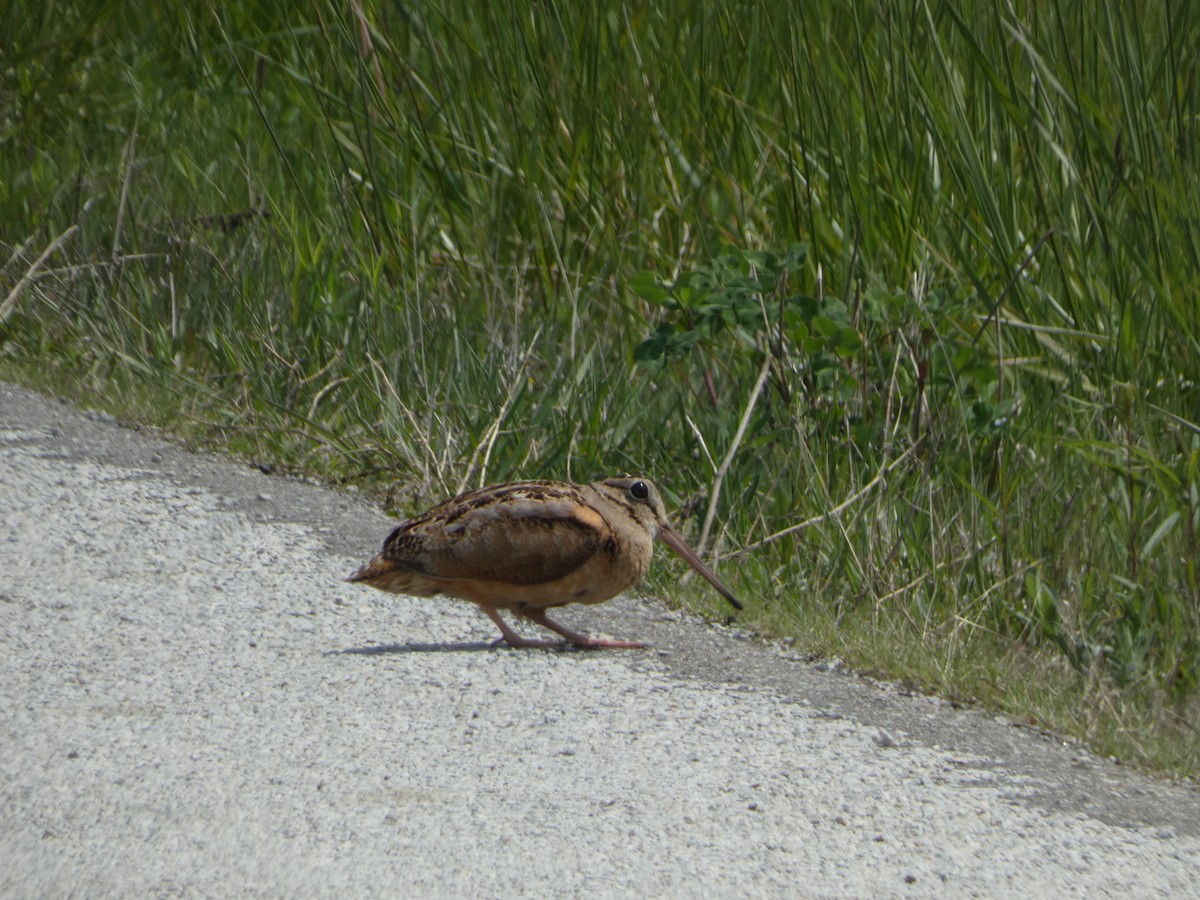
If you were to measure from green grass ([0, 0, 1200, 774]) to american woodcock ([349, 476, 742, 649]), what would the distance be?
59 cm

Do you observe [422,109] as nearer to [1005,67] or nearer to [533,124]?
[533,124]

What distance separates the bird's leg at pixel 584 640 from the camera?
15.3 feet

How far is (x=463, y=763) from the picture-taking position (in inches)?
150

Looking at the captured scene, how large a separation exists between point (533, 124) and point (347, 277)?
1009 mm

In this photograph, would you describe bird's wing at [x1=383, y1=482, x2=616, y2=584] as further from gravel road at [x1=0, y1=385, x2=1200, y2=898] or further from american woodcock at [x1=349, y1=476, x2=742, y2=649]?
gravel road at [x1=0, y1=385, x2=1200, y2=898]

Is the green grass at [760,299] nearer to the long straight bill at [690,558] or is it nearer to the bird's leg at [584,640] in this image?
the long straight bill at [690,558]

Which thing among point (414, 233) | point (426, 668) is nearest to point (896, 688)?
point (426, 668)

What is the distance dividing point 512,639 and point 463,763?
87 centimetres

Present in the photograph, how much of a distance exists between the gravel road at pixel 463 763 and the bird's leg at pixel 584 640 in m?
0.03

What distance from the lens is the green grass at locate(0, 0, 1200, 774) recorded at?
510cm

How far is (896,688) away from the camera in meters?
4.48

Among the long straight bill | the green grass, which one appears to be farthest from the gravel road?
the green grass

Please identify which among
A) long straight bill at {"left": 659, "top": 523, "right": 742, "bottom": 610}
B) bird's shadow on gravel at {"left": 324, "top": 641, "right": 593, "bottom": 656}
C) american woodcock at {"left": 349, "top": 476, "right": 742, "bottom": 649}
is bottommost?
bird's shadow on gravel at {"left": 324, "top": 641, "right": 593, "bottom": 656}

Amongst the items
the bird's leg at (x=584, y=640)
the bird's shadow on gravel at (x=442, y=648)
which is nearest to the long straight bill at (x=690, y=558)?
the bird's leg at (x=584, y=640)
